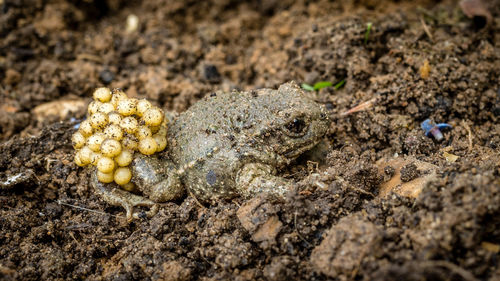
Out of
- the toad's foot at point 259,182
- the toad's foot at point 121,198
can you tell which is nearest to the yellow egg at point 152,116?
A: the toad's foot at point 121,198

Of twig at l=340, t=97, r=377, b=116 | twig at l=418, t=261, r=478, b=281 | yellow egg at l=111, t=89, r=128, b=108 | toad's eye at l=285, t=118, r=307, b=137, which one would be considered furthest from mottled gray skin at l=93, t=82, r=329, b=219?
twig at l=418, t=261, r=478, b=281

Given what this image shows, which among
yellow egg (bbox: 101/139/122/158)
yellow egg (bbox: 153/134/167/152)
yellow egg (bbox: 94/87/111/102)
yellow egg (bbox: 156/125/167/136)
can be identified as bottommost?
yellow egg (bbox: 153/134/167/152)

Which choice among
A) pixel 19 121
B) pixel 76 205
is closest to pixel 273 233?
pixel 76 205

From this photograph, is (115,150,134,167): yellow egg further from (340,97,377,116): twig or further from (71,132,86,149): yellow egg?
(340,97,377,116): twig

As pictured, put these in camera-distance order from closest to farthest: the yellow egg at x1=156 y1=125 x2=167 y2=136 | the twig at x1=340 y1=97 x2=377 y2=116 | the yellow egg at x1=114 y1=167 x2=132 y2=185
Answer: the yellow egg at x1=114 y1=167 x2=132 y2=185 < the yellow egg at x1=156 y1=125 x2=167 y2=136 < the twig at x1=340 y1=97 x2=377 y2=116

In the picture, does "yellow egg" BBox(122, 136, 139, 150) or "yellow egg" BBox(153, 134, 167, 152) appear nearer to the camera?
"yellow egg" BBox(122, 136, 139, 150)

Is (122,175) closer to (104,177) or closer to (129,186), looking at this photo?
(104,177)

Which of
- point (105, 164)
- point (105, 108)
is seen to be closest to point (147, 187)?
point (105, 164)
